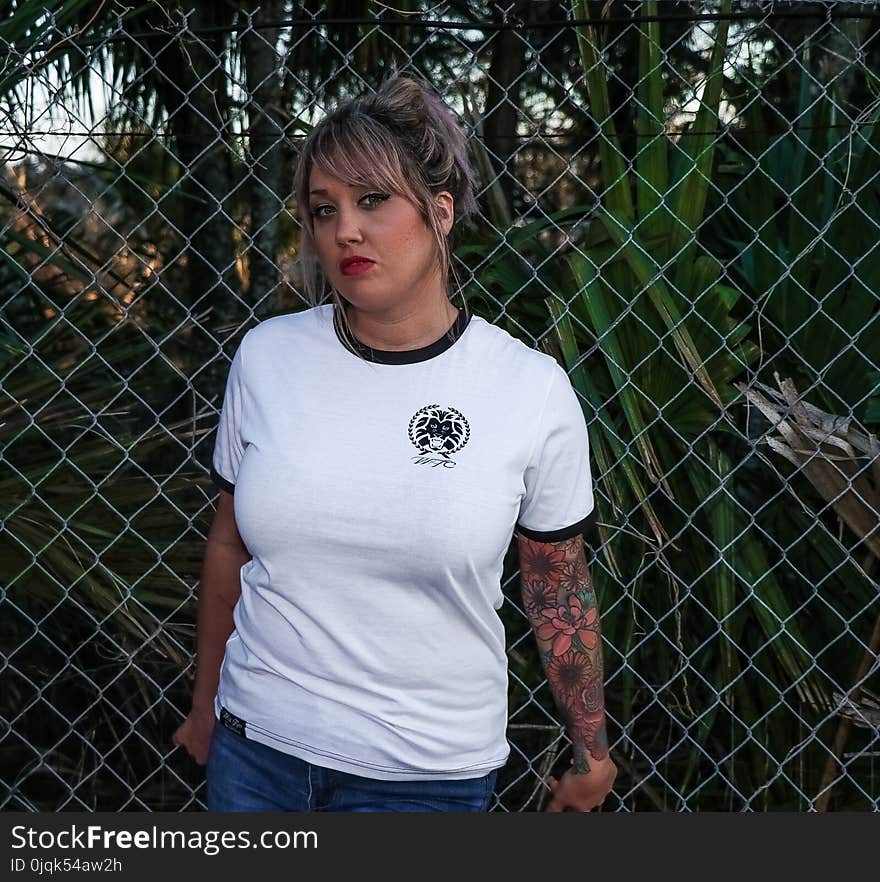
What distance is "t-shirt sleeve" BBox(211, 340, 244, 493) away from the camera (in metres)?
1.54

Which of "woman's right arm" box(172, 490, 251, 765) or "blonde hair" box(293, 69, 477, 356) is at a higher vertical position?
"blonde hair" box(293, 69, 477, 356)

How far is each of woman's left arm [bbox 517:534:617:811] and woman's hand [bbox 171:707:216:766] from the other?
0.55 meters

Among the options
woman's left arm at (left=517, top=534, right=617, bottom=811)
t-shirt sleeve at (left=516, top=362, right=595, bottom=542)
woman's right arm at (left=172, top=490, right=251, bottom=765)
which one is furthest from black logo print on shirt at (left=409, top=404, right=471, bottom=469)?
woman's right arm at (left=172, top=490, right=251, bottom=765)

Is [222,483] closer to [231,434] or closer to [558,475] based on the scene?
[231,434]

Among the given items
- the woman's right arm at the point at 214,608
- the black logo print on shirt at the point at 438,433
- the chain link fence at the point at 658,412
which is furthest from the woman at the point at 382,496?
the chain link fence at the point at 658,412

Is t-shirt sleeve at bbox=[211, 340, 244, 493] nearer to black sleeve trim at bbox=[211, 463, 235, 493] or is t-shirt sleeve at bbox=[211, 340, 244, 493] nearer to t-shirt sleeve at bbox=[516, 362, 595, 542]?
black sleeve trim at bbox=[211, 463, 235, 493]

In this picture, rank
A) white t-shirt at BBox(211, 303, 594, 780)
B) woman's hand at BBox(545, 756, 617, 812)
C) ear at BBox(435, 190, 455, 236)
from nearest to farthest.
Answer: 1. white t-shirt at BBox(211, 303, 594, 780)
2. ear at BBox(435, 190, 455, 236)
3. woman's hand at BBox(545, 756, 617, 812)

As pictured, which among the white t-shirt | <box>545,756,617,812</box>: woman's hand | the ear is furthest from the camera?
<box>545,756,617,812</box>: woman's hand

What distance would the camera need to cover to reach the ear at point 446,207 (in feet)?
4.97

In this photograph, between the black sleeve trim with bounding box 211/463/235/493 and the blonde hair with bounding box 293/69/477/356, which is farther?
the black sleeve trim with bounding box 211/463/235/493

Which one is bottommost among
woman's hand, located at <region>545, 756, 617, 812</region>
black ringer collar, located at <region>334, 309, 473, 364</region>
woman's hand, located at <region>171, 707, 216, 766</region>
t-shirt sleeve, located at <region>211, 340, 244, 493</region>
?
woman's hand, located at <region>171, 707, 216, 766</region>

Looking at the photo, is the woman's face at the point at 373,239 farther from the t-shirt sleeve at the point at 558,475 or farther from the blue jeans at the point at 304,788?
the blue jeans at the point at 304,788

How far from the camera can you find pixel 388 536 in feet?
4.50

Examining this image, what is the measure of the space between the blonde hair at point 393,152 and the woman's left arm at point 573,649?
397 millimetres
